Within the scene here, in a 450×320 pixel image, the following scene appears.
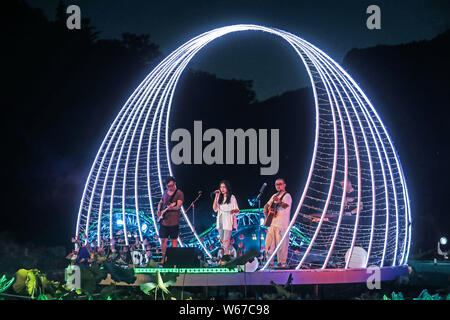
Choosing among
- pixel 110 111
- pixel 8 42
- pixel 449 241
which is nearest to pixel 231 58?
pixel 110 111

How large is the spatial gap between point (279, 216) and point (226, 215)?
3.55 feet

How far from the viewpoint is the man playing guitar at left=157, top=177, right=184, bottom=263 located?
39.7ft

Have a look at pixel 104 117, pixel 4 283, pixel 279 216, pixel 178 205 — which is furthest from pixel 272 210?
pixel 104 117

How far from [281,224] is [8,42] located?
397 inches

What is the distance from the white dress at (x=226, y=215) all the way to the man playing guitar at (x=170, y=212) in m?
0.82

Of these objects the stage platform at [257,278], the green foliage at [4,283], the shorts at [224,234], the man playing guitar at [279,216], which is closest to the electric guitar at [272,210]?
the man playing guitar at [279,216]

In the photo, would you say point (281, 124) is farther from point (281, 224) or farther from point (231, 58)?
point (281, 224)

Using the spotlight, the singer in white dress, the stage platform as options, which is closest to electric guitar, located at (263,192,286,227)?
the singer in white dress

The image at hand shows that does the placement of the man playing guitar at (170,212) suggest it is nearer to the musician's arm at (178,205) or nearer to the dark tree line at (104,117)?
the musician's arm at (178,205)

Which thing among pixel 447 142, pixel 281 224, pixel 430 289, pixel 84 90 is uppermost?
pixel 84 90

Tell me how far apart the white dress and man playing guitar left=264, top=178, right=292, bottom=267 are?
75 cm

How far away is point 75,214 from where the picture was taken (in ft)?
60.2

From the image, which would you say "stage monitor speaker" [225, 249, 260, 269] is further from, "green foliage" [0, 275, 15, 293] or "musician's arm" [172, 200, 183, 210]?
"green foliage" [0, 275, 15, 293]
